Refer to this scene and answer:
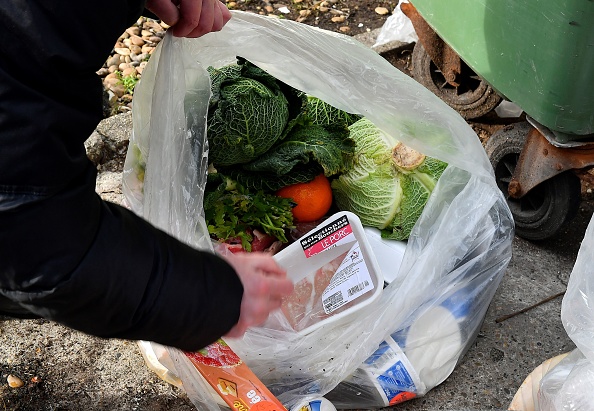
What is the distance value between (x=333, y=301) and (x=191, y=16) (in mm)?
758

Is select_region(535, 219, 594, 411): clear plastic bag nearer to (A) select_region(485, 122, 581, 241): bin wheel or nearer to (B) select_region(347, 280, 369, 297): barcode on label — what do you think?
(B) select_region(347, 280, 369, 297): barcode on label

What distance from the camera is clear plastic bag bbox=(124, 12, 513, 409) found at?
1.51 metres

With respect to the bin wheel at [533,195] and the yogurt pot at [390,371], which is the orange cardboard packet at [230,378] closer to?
the yogurt pot at [390,371]

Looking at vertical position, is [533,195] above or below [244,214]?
below

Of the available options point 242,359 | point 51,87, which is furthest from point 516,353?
point 51,87

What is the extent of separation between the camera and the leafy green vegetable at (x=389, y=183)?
184 centimetres

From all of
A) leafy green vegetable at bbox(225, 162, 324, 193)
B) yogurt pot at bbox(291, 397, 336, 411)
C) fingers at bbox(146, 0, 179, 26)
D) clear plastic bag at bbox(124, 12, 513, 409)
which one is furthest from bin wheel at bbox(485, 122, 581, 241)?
fingers at bbox(146, 0, 179, 26)

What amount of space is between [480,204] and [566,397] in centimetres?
56

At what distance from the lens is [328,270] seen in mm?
Result: 1771

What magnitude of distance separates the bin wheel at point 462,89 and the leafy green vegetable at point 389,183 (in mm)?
677

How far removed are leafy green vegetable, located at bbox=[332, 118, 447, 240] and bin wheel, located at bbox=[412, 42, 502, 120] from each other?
68 centimetres

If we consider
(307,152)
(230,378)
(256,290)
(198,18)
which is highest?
(198,18)

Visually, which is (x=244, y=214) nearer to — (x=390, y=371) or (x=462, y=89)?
(x=390, y=371)

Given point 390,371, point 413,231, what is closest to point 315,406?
point 390,371
